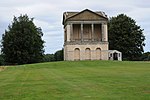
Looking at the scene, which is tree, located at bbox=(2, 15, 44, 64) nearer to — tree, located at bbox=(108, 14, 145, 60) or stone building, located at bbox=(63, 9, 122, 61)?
stone building, located at bbox=(63, 9, 122, 61)

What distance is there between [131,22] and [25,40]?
1326 inches

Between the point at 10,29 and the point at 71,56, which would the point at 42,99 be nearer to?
the point at 71,56

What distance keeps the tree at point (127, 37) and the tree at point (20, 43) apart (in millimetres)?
23036

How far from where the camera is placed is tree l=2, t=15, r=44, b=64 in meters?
100

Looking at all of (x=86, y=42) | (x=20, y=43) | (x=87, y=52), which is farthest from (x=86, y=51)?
(x=20, y=43)

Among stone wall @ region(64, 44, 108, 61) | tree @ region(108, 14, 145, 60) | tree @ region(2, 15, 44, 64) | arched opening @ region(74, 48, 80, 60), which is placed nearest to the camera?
stone wall @ region(64, 44, 108, 61)

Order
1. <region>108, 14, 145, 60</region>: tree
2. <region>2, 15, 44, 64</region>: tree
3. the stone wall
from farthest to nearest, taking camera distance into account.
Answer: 1. <region>108, 14, 145, 60</region>: tree
2. <region>2, 15, 44, 64</region>: tree
3. the stone wall

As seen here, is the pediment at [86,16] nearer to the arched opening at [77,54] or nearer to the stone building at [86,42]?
the stone building at [86,42]

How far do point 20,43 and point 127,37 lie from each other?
101ft

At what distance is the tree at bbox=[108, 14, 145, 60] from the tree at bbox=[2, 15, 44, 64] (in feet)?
75.6

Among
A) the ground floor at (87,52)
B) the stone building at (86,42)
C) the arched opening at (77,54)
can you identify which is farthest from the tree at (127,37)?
the arched opening at (77,54)

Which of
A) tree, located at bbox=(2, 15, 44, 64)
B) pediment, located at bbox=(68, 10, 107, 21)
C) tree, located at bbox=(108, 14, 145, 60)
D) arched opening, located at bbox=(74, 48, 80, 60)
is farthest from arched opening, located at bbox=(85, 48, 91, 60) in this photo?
tree, located at bbox=(108, 14, 145, 60)

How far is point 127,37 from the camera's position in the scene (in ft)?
355

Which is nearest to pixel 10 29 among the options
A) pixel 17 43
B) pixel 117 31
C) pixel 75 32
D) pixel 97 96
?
pixel 17 43
